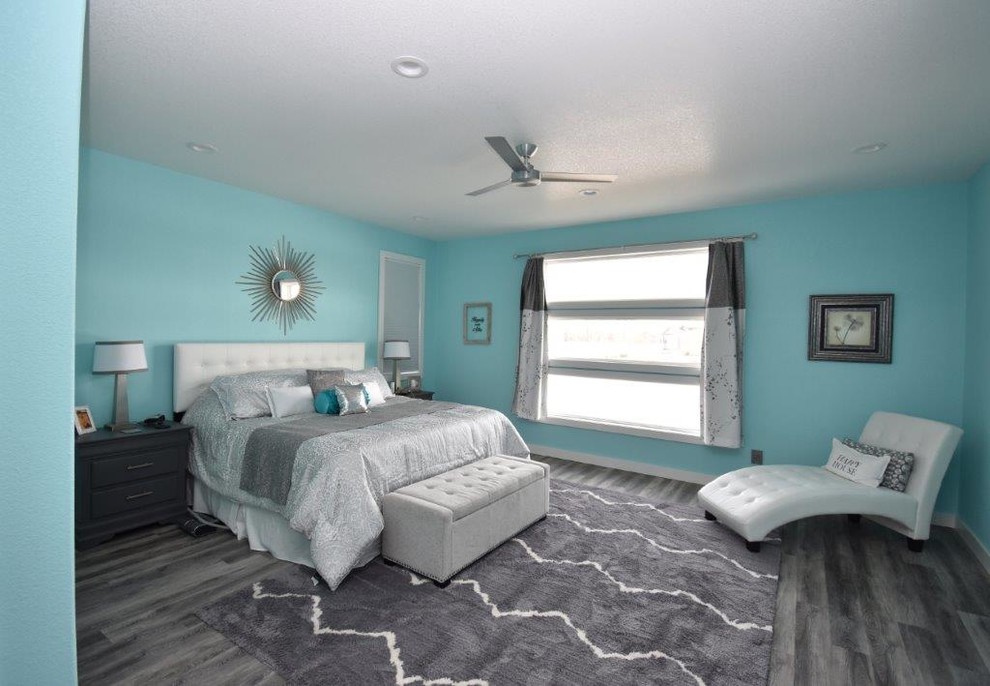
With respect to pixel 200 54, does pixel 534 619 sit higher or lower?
lower

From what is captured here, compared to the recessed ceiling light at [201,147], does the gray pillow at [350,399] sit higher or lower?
lower

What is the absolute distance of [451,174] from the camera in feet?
11.8

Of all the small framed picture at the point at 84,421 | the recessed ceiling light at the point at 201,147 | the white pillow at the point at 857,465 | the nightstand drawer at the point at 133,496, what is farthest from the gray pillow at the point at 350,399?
the white pillow at the point at 857,465

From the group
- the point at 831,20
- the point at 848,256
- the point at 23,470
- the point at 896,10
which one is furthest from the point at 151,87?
the point at 848,256

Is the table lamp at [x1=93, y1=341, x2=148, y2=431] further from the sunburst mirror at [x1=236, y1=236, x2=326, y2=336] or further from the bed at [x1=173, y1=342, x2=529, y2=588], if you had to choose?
the sunburst mirror at [x1=236, y1=236, x2=326, y2=336]

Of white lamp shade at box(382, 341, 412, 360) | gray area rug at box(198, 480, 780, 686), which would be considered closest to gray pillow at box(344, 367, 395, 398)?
white lamp shade at box(382, 341, 412, 360)

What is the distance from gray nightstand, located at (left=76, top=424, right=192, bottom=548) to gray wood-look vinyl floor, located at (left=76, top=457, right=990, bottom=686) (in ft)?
0.45

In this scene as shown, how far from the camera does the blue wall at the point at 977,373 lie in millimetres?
3123

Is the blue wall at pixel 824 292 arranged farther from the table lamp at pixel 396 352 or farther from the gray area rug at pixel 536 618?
the table lamp at pixel 396 352

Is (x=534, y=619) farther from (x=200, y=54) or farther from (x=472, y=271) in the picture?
(x=472, y=271)

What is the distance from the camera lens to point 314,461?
2805 millimetres

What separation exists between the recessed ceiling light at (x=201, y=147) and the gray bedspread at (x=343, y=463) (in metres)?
1.74

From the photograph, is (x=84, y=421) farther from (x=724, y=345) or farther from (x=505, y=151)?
(x=724, y=345)

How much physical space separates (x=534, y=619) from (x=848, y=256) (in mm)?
3733
